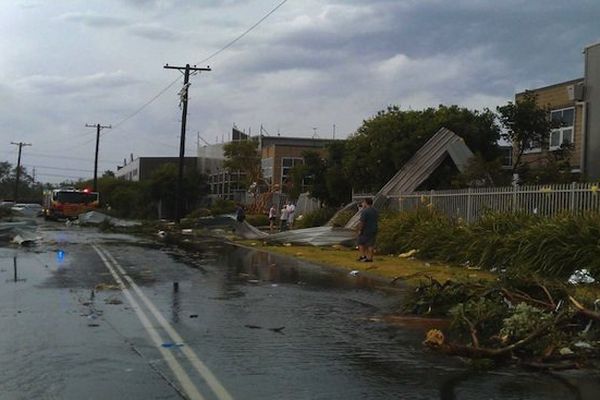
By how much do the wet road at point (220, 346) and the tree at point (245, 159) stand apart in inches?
1678

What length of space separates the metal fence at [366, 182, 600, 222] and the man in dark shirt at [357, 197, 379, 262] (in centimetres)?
360

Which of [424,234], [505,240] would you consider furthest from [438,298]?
[424,234]

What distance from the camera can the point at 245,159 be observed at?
5791cm

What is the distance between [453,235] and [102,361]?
14110mm

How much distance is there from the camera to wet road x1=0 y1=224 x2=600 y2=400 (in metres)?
6.36

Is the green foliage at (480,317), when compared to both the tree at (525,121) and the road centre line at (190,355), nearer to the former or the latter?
the road centre line at (190,355)

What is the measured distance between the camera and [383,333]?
930 centimetres

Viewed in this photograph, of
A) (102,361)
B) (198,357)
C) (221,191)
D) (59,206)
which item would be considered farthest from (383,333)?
(221,191)

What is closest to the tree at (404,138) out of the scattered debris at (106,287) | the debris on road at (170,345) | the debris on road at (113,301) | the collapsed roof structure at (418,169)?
the collapsed roof structure at (418,169)

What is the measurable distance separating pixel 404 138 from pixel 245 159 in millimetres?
29432

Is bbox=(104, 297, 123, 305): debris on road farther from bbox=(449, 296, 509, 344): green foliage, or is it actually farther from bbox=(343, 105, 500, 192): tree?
bbox=(343, 105, 500, 192): tree

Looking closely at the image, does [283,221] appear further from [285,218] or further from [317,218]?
[317,218]

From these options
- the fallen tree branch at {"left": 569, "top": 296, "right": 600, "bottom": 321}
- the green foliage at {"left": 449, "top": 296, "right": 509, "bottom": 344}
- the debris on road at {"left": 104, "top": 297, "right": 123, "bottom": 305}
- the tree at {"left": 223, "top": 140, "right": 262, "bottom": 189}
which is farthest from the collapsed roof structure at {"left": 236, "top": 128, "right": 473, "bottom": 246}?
the tree at {"left": 223, "top": 140, "right": 262, "bottom": 189}

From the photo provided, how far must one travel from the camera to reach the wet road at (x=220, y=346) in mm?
6363
